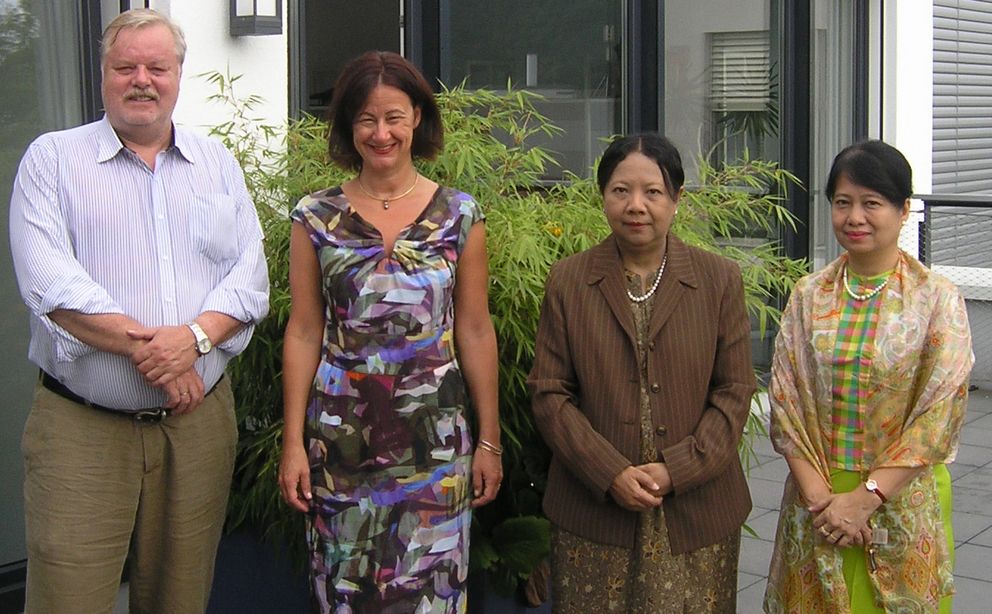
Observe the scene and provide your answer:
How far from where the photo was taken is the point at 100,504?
3.44m

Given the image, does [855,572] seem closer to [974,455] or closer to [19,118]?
[19,118]

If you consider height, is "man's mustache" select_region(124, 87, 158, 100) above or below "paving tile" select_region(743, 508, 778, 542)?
above

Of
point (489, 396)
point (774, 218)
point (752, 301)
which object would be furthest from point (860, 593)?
point (774, 218)

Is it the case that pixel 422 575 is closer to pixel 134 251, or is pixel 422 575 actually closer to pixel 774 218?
pixel 134 251

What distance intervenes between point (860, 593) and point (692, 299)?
87 centimetres

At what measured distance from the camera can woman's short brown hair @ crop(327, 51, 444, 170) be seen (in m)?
3.50

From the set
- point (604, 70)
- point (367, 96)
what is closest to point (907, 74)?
point (604, 70)

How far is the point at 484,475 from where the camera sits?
368cm

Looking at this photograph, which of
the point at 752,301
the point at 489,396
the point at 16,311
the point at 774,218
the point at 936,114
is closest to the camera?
the point at 489,396

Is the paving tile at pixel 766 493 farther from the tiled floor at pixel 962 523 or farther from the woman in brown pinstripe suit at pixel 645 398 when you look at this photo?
the woman in brown pinstripe suit at pixel 645 398

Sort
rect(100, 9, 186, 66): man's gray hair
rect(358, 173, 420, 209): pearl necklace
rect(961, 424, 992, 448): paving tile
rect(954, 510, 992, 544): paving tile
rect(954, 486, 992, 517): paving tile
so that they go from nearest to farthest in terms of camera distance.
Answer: rect(100, 9, 186, 66): man's gray hair, rect(358, 173, 420, 209): pearl necklace, rect(954, 510, 992, 544): paving tile, rect(954, 486, 992, 517): paving tile, rect(961, 424, 992, 448): paving tile

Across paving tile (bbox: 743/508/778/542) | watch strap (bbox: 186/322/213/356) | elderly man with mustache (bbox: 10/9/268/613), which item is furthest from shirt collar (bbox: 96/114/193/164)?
paving tile (bbox: 743/508/778/542)

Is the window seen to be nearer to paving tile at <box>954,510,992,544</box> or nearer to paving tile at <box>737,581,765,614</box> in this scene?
paving tile at <box>954,510,992,544</box>

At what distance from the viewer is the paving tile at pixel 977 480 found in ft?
24.4
